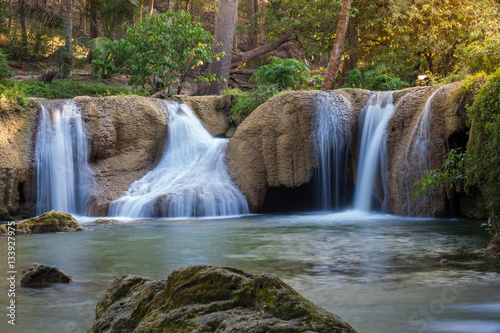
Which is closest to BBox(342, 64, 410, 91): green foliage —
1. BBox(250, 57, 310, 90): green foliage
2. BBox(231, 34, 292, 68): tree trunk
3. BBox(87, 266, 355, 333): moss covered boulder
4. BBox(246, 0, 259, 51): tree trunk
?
BBox(250, 57, 310, 90): green foliage

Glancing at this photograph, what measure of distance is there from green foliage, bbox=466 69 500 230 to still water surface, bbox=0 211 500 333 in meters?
0.87

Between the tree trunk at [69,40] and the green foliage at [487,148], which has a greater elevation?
the tree trunk at [69,40]

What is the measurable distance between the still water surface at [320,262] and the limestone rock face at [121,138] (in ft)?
10.8

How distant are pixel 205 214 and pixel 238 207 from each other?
102cm

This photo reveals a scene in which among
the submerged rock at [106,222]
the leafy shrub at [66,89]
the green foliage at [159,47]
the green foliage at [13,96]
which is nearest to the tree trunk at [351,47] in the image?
the green foliage at [159,47]

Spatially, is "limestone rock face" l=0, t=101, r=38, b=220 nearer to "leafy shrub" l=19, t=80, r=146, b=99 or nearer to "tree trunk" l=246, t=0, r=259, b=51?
"leafy shrub" l=19, t=80, r=146, b=99

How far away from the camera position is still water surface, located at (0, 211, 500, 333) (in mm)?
4406

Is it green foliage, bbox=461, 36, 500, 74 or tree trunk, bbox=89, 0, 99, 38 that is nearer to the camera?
green foliage, bbox=461, 36, 500, 74

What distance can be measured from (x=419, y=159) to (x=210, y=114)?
315 inches

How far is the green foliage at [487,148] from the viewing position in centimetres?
718

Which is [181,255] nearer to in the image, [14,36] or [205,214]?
[205,214]

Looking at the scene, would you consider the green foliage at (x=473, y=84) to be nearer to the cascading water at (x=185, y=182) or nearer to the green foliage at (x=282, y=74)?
the cascading water at (x=185, y=182)

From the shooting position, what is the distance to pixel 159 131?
53.8 ft

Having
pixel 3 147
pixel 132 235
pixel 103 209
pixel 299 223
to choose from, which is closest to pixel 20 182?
Result: pixel 3 147
